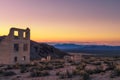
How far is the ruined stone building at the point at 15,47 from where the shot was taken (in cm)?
4372

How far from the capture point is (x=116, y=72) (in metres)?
17.8

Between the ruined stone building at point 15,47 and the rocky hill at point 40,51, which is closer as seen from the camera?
the ruined stone building at point 15,47

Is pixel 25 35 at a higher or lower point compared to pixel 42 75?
higher

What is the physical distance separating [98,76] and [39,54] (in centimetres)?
6339

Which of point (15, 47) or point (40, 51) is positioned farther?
point (40, 51)

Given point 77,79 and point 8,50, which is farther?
point 8,50

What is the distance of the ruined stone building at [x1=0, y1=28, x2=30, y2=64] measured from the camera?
4372cm

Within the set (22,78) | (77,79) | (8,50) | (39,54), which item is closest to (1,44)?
(8,50)

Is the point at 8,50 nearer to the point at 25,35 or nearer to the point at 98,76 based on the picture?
the point at 25,35

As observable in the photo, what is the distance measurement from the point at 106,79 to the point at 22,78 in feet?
21.4

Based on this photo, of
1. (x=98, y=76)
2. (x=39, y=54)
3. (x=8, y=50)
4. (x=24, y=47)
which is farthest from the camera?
(x=39, y=54)

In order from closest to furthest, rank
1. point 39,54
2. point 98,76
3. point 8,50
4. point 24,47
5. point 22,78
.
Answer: point 98,76 < point 22,78 < point 8,50 < point 24,47 < point 39,54

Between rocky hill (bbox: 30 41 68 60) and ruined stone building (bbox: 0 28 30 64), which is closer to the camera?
ruined stone building (bbox: 0 28 30 64)

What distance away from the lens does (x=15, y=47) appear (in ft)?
151
